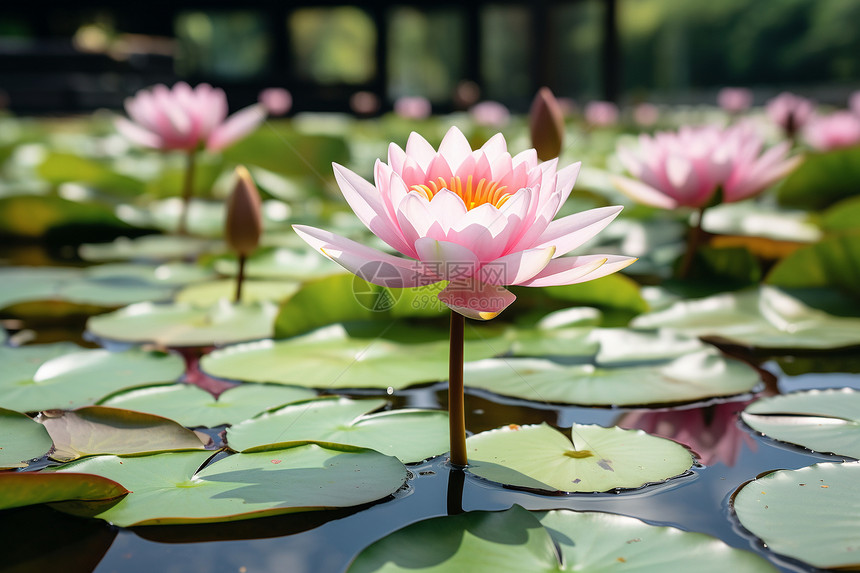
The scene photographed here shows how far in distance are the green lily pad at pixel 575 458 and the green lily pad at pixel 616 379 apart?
11 cm

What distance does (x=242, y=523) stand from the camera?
0.60 meters

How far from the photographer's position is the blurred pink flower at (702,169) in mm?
1276

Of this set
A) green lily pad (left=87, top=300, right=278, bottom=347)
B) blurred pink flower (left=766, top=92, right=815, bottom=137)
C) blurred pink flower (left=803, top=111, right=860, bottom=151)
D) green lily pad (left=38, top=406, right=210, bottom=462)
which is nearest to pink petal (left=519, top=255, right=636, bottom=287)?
green lily pad (left=38, top=406, right=210, bottom=462)

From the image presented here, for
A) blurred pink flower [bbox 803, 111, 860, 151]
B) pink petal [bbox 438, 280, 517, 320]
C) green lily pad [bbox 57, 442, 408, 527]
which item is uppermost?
blurred pink flower [bbox 803, 111, 860, 151]

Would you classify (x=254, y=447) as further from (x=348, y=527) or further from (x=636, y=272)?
(x=636, y=272)

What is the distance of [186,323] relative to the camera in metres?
1.21

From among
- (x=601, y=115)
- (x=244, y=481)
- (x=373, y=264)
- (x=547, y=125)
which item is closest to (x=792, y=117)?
(x=547, y=125)

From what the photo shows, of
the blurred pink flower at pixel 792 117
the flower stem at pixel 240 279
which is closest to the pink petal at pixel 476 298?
the flower stem at pixel 240 279

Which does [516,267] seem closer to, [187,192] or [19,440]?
[19,440]

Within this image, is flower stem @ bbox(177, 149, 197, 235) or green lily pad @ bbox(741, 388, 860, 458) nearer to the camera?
green lily pad @ bbox(741, 388, 860, 458)

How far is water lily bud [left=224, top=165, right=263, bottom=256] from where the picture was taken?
1.21 meters

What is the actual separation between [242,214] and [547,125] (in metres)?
0.64

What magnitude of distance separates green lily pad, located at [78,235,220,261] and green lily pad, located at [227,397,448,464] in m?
1.09

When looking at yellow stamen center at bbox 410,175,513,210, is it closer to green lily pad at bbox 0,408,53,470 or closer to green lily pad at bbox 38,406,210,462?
green lily pad at bbox 38,406,210,462
